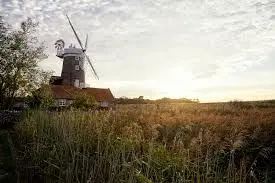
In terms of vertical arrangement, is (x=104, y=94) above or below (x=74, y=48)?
below

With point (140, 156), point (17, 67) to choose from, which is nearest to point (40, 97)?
point (17, 67)

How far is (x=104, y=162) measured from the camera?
7.04 metres

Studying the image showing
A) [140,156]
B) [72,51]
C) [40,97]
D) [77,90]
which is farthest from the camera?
[72,51]

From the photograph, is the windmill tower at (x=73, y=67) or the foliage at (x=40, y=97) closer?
the foliage at (x=40, y=97)

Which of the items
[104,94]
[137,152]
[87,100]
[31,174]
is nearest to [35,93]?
[87,100]

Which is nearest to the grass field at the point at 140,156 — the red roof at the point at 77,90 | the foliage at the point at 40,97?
the foliage at the point at 40,97

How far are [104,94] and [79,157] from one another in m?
48.3

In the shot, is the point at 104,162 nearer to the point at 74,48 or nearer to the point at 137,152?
the point at 137,152

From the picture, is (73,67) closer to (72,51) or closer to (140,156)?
(72,51)

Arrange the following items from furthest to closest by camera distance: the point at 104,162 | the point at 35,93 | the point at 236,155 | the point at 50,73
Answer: the point at 50,73 < the point at 35,93 < the point at 236,155 < the point at 104,162

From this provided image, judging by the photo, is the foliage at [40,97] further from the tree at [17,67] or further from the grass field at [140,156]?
the grass field at [140,156]

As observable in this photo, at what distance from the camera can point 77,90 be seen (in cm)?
5269

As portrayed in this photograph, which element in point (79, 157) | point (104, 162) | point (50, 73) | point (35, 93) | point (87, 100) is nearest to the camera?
point (104, 162)

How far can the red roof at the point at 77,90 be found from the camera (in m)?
51.5
